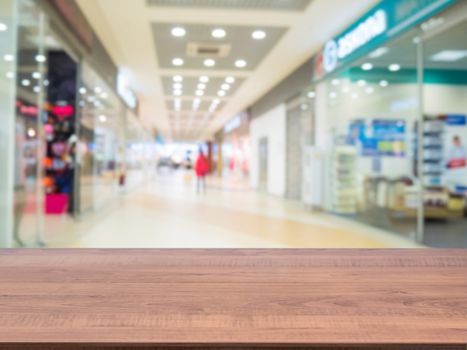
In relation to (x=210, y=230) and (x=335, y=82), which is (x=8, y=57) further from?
(x=335, y=82)

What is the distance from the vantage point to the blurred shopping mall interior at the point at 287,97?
198 inches

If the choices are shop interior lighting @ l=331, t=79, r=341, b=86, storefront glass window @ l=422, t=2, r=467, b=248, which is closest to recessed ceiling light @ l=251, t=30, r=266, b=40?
shop interior lighting @ l=331, t=79, r=341, b=86

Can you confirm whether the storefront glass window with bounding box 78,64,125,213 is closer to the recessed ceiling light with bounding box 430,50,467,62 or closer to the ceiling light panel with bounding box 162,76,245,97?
the ceiling light panel with bounding box 162,76,245,97

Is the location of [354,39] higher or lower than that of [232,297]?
higher

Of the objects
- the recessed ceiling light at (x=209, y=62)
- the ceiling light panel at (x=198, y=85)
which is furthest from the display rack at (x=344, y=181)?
the ceiling light panel at (x=198, y=85)

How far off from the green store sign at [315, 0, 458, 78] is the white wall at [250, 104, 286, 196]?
3871 mm

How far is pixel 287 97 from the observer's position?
11.8 meters

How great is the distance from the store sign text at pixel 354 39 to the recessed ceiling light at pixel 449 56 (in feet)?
3.97

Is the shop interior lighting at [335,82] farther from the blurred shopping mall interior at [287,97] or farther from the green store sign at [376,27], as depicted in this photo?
the green store sign at [376,27]

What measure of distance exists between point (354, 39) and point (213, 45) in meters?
2.88

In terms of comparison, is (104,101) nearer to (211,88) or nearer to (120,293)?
(211,88)

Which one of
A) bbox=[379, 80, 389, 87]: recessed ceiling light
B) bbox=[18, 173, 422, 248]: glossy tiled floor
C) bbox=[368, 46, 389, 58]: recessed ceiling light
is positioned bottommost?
bbox=[18, 173, 422, 248]: glossy tiled floor

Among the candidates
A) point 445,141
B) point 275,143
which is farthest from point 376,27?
point 275,143

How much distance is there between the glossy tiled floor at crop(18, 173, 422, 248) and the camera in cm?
505
